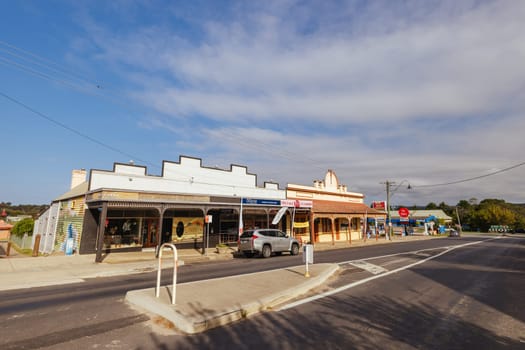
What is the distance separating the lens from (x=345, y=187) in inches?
1462

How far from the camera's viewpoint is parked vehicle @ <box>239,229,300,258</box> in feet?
57.5

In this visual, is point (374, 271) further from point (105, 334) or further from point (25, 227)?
point (25, 227)

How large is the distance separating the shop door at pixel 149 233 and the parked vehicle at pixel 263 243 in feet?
21.2

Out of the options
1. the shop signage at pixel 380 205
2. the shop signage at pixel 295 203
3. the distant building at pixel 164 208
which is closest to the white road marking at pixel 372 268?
the distant building at pixel 164 208

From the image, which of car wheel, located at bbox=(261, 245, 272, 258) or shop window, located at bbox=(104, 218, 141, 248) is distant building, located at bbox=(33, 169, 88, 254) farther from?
car wheel, located at bbox=(261, 245, 272, 258)

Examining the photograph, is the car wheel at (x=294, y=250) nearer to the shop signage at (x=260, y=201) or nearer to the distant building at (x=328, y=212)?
the shop signage at (x=260, y=201)

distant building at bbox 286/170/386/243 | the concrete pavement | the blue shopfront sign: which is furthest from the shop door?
the concrete pavement

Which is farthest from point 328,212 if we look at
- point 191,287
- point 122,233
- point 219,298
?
point 219,298

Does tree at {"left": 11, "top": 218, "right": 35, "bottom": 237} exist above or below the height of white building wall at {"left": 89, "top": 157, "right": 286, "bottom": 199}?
below

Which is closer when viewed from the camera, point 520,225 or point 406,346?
point 406,346

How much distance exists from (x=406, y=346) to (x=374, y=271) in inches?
308

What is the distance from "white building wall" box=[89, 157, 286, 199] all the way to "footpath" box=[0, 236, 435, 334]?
4938 millimetres

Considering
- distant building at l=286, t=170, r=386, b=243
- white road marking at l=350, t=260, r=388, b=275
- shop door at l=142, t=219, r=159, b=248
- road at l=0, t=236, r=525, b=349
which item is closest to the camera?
road at l=0, t=236, r=525, b=349

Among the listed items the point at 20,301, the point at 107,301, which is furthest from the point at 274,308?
the point at 20,301
